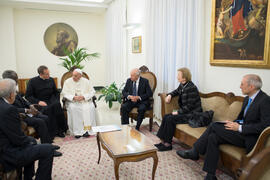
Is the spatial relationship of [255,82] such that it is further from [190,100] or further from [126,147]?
[126,147]

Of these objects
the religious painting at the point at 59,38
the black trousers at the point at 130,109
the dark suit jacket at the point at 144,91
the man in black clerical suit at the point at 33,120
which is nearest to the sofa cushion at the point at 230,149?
the black trousers at the point at 130,109

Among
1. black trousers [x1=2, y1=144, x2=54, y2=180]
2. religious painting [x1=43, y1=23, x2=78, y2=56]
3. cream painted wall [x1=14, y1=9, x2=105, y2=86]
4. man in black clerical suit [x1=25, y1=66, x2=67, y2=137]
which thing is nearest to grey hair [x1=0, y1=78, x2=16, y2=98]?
black trousers [x1=2, y1=144, x2=54, y2=180]

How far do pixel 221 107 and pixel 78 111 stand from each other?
8.50ft

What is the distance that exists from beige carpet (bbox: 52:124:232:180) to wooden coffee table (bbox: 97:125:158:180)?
0.36 metres

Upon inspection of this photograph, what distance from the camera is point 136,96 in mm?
A: 4426

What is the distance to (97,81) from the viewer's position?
30.7ft

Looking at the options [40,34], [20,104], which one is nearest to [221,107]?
[20,104]

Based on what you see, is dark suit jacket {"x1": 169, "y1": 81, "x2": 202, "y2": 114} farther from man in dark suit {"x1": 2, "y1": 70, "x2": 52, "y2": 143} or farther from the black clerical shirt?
the black clerical shirt

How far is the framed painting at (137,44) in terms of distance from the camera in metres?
6.24

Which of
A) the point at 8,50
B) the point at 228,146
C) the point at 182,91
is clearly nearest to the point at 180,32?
the point at 182,91

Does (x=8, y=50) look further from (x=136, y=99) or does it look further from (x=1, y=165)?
(x=1, y=165)

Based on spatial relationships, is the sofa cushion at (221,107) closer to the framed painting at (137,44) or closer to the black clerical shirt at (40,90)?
the black clerical shirt at (40,90)

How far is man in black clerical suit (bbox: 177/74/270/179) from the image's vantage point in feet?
7.79

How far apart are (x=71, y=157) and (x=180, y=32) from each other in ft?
9.68
